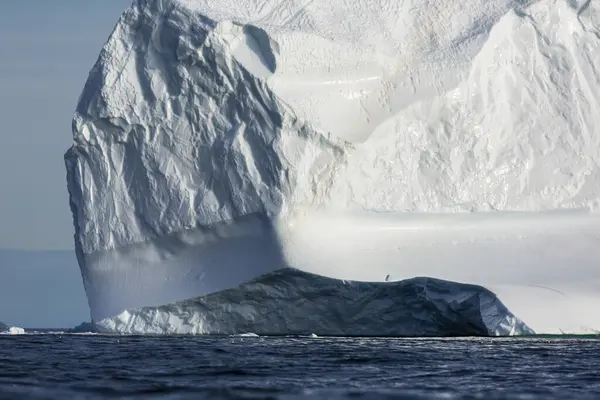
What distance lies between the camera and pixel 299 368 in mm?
13312

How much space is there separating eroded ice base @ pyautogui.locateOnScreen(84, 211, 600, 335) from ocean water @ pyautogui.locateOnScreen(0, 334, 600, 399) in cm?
101

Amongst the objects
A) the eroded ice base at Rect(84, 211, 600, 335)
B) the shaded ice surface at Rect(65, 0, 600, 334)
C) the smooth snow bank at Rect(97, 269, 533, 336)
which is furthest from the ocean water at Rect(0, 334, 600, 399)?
the shaded ice surface at Rect(65, 0, 600, 334)

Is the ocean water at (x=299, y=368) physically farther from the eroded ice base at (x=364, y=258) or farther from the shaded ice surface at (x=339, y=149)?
the shaded ice surface at (x=339, y=149)

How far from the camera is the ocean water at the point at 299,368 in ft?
33.7

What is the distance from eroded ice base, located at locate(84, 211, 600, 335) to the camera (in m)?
20.1

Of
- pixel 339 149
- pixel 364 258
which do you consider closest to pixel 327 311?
pixel 364 258

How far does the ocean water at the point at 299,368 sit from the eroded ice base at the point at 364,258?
101cm

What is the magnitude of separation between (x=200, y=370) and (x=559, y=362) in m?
4.33

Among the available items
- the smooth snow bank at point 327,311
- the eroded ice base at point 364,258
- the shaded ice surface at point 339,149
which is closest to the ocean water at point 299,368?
the smooth snow bank at point 327,311

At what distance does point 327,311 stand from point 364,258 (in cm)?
107

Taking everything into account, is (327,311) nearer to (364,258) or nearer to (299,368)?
(364,258)

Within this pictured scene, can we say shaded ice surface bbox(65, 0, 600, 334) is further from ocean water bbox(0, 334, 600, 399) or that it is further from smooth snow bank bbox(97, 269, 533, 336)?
ocean water bbox(0, 334, 600, 399)

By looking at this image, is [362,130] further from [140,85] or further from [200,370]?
[200,370]

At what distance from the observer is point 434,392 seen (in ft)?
34.5
